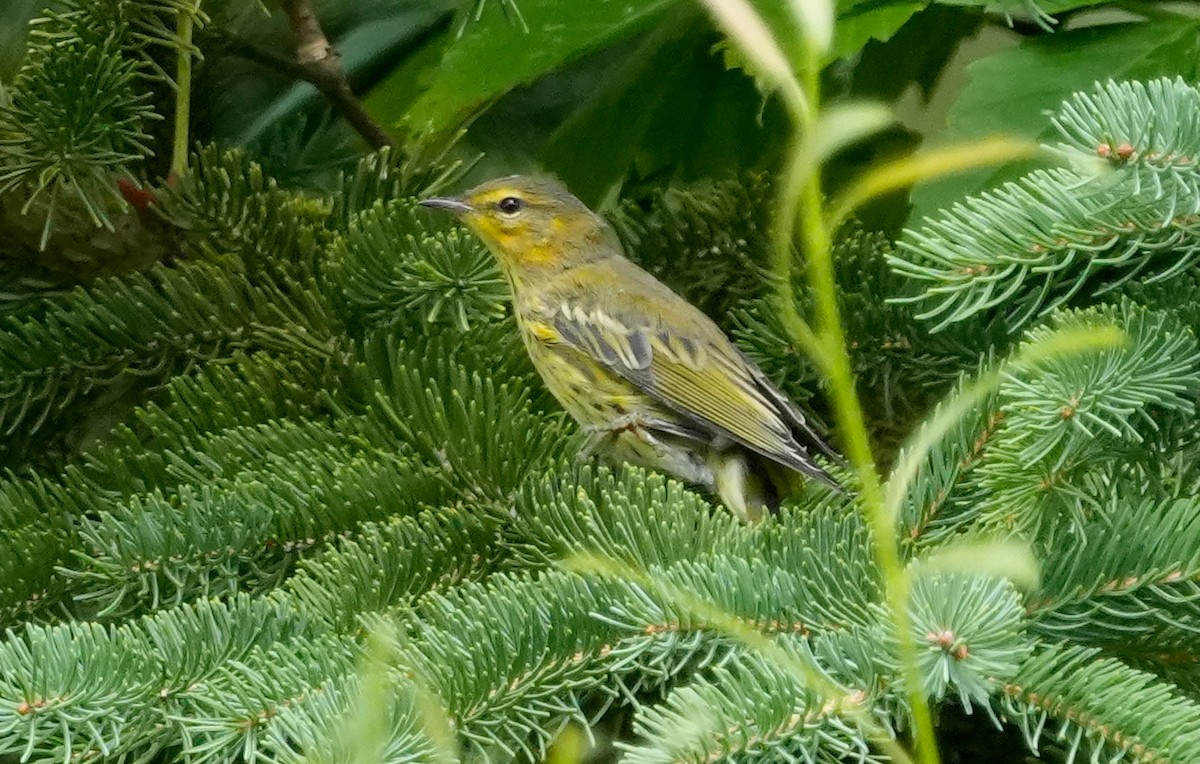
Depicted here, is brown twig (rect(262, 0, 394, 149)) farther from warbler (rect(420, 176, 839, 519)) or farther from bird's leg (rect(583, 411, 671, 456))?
bird's leg (rect(583, 411, 671, 456))

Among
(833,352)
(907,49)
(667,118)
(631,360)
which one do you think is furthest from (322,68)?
(833,352)

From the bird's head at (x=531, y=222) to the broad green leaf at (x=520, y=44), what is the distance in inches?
9.8

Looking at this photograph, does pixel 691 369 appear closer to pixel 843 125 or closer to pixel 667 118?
pixel 667 118

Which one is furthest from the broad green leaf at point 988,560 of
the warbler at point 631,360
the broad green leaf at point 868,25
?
the broad green leaf at point 868,25

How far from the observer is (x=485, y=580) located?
95 cm

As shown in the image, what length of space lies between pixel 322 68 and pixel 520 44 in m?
0.19

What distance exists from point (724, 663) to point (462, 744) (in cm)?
15

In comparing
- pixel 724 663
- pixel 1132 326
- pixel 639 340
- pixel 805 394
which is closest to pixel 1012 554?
pixel 724 663

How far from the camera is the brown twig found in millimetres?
1319

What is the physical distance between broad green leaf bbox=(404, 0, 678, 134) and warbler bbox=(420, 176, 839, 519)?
120 mm

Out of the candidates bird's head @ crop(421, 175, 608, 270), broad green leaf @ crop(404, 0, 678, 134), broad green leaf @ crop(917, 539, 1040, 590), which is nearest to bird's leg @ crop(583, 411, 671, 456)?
bird's head @ crop(421, 175, 608, 270)

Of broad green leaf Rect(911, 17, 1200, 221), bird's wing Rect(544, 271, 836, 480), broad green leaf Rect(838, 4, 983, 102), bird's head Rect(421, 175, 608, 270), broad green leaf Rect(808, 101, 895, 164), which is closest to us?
broad green leaf Rect(808, 101, 895, 164)

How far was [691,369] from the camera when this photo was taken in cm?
150

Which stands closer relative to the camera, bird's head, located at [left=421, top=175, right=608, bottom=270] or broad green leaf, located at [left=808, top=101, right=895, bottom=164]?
broad green leaf, located at [left=808, top=101, right=895, bottom=164]
